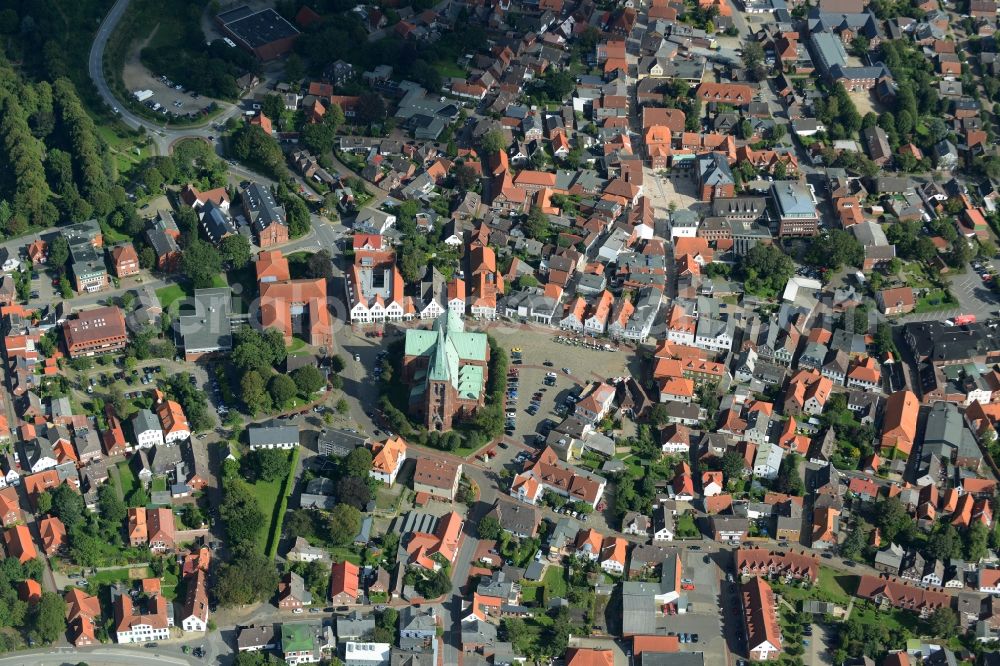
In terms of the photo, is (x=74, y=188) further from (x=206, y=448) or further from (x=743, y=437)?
(x=743, y=437)

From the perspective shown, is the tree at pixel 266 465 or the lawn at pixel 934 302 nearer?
the tree at pixel 266 465

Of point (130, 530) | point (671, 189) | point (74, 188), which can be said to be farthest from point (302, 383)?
point (671, 189)

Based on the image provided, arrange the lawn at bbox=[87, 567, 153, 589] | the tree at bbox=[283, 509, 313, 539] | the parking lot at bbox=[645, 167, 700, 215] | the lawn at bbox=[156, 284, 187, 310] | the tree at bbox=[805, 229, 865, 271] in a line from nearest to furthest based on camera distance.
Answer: the lawn at bbox=[87, 567, 153, 589] → the tree at bbox=[283, 509, 313, 539] → the lawn at bbox=[156, 284, 187, 310] → the tree at bbox=[805, 229, 865, 271] → the parking lot at bbox=[645, 167, 700, 215]

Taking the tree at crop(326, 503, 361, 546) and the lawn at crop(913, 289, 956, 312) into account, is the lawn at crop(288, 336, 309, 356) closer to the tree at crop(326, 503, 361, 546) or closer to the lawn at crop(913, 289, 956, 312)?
the tree at crop(326, 503, 361, 546)

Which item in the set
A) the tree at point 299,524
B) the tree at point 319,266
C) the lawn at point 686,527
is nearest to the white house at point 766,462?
the lawn at point 686,527

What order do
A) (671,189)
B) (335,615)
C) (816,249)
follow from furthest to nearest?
(671,189)
(816,249)
(335,615)

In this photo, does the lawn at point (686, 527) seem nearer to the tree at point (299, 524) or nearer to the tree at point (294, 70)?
the tree at point (299, 524)

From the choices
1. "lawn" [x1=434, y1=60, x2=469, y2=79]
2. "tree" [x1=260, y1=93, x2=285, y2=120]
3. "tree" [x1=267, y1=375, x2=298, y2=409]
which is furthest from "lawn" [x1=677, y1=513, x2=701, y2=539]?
"lawn" [x1=434, y1=60, x2=469, y2=79]
